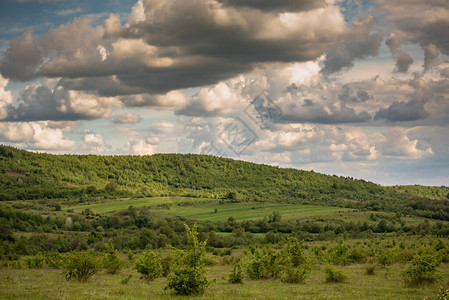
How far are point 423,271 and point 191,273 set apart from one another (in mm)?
18463

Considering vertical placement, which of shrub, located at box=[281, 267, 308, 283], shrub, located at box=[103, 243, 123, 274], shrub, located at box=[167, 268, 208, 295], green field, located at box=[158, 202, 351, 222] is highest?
shrub, located at box=[167, 268, 208, 295]

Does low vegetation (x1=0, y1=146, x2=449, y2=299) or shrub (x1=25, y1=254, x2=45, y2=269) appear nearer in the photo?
low vegetation (x1=0, y1=146, x2=449, y2=299)

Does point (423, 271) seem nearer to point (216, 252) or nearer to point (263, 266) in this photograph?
point (263, 266)

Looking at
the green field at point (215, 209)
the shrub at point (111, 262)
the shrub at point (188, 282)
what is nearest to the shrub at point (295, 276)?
the shrub at point (188, 282)

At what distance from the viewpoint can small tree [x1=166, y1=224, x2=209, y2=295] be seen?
1037 inches

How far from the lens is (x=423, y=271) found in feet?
104

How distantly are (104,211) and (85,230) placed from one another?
1342 inches

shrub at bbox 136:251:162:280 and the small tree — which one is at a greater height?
the small tree

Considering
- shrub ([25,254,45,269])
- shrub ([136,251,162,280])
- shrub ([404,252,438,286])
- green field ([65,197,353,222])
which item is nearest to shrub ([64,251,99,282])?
shrub ([136,251,162,280])

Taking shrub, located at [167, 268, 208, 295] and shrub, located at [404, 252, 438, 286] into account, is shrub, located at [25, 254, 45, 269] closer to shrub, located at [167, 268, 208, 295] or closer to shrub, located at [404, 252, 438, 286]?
shrub, located at [167, 268, 208, 295]

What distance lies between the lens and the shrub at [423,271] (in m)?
31.4

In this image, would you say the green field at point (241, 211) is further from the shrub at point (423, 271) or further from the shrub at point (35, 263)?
the shrub at point (423, 271)

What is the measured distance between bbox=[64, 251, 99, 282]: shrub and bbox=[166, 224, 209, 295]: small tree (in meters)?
11.2

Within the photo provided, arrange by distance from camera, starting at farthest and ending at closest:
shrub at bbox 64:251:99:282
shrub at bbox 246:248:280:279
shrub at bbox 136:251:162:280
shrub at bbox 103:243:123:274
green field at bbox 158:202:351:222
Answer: green field at bbox 158:202:351:222, shrub at bbox 103:243:123:274, shrub at bbox 246:248:280:279, shrub at bbox 136:251:162:280, shrub at bbox 64:251:99:282
